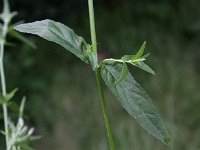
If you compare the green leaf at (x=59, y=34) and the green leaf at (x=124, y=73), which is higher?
the green leaf at (x=59, y=34)

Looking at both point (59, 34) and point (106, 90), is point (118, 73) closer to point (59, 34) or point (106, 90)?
point (59, 34)

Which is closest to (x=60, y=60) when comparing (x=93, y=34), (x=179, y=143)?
(x=179, y=143)

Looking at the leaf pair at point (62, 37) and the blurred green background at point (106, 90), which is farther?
the blurred green background at point (106, 90)

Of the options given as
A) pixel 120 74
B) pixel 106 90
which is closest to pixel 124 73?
pixel 120 74

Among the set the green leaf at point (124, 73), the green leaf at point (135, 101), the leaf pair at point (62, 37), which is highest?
the leaf pair at point (62, 37)

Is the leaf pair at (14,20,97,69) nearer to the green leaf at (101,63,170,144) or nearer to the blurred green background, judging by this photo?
the green leaf at (101,63,170,144)

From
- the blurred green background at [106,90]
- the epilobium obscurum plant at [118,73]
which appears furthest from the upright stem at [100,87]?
the blurred green background at [106,90]

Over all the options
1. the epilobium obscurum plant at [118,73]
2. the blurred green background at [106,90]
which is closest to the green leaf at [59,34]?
the epilobium obscurum plant at [118,73]

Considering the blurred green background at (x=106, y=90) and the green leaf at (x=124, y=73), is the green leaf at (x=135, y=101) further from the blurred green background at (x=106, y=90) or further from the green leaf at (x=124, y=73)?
→ the blurred green background at (x=106, y=90)

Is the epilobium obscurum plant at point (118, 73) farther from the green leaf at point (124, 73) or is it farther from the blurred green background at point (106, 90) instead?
the blurred green background at point (106, 90)
